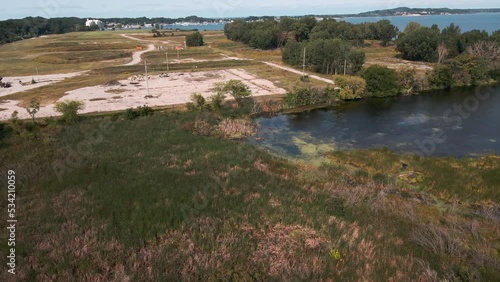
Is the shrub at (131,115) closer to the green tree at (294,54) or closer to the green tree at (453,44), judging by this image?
the green tree at (294,54)

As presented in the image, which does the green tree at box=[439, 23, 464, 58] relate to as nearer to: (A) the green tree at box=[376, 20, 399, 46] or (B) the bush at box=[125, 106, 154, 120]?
(A) the green tree at box=[376, 20, 399, 46]

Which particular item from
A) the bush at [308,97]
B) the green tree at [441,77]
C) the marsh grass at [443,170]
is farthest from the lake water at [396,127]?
the green tree at [441,77]

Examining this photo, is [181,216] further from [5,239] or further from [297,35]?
[297,35]

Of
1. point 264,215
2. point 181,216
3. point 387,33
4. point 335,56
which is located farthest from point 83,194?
point 387,33

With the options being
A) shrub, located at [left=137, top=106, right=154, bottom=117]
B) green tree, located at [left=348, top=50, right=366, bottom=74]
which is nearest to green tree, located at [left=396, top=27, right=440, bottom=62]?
green tree, located at [left=348, top=50, right=366, bottom=74]

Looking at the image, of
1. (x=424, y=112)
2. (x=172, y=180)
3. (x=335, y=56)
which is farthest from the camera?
(x=335, y=56)

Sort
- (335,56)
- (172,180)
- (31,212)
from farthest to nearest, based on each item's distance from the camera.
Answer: (335,56)
(172,180)
(31,212)
